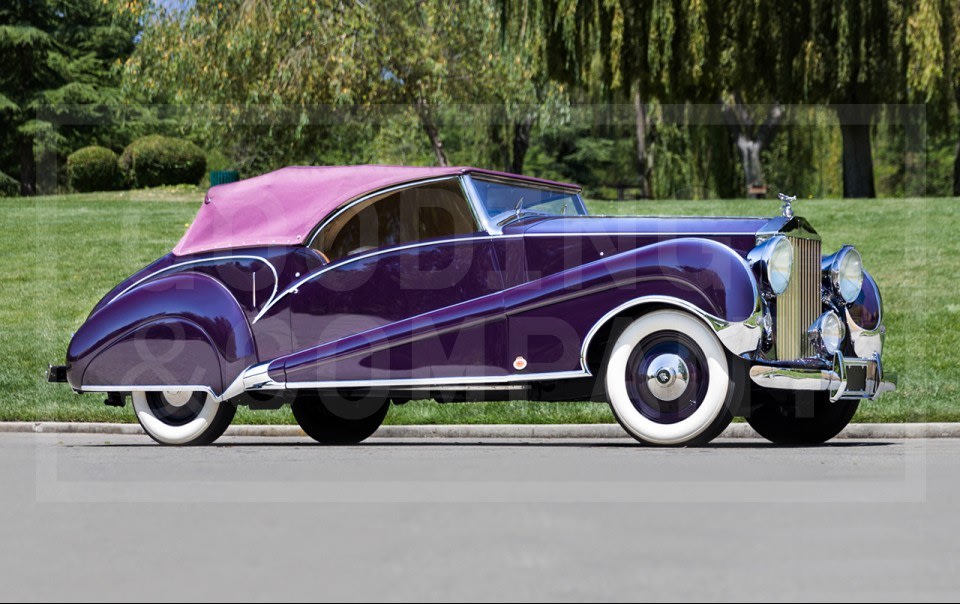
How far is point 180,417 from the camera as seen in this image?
9.77 metres

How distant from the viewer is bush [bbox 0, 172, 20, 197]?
50.0 metres

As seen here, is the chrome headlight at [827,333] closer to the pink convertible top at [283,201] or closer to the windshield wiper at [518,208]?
the windshield wiper at [518,208]

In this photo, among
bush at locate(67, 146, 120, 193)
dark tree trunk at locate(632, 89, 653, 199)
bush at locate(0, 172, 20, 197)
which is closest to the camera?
bush at locate(67, 146, 120, 193)

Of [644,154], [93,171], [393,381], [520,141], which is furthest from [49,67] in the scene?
[393,381]

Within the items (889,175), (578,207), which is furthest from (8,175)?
(578,207)

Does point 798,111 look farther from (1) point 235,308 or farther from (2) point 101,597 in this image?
(2) point 101,597

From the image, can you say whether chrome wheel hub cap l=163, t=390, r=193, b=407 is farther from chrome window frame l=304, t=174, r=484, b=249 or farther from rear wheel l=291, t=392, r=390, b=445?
chrome window frame l=304, t=174, r=484, b=249

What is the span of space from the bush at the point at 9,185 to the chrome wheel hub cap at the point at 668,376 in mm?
45371

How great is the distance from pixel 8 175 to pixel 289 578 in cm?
5234

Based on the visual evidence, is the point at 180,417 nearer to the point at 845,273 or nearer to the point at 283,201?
the point at 283,201

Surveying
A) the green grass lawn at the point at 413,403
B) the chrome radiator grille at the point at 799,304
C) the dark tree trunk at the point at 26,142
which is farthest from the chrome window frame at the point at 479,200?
the dark tree trunk at the point at 26,142

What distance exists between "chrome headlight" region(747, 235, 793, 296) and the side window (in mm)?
2076

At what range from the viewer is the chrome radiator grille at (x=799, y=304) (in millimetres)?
8633

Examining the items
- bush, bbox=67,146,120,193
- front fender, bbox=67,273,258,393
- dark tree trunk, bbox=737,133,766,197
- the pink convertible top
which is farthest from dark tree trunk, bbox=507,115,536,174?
front fender, bbox=67,273,258,393
